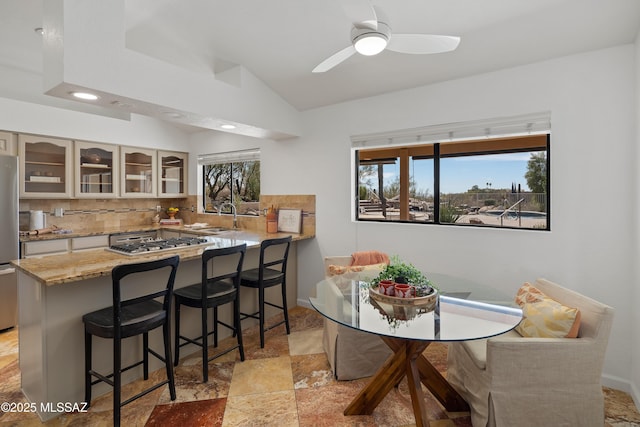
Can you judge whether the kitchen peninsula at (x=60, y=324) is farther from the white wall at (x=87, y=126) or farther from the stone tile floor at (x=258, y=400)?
the white wall at (x=87, y=126)

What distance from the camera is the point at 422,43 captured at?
1.80m

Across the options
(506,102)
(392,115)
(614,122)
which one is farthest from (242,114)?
(614,122)

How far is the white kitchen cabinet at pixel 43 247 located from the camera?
3617 mm

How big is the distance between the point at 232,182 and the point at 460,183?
3099 mm

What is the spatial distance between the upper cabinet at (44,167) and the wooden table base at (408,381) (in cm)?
405

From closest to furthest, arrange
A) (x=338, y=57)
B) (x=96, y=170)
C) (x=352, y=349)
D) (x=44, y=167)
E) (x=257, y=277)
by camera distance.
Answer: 1. (x=338, y=57)
2. (x=352, y=349)
3. (x=257, y=277)
4. (x=44, y=167)
5. (x=96, y=170)

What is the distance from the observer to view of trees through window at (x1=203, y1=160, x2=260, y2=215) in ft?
15.3

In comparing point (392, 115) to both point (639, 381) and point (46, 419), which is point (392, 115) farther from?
point (46, 419)

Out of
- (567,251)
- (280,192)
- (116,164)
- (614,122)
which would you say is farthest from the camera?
(116,164)

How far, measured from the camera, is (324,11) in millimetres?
2418

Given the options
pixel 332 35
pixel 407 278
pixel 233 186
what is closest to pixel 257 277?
pixel 407 278

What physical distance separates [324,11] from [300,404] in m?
2.66

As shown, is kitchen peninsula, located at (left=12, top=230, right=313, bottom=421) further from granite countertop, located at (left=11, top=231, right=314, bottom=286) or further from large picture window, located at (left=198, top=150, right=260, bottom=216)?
large picture window, located at (left=198, top=150, right=260, bottom=216)

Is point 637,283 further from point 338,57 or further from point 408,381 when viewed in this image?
point 338,57
